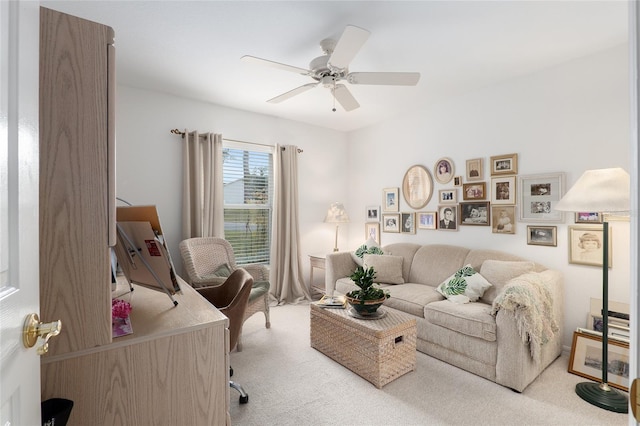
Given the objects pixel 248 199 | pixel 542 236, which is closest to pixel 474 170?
pixel 542 236

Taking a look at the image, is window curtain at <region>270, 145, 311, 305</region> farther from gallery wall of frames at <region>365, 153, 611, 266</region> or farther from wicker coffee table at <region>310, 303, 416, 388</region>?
wicker coffee table at <region>310, 303, 416, 388</region>

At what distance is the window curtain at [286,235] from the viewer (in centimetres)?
434

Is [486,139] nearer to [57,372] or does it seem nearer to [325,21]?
[325,21]

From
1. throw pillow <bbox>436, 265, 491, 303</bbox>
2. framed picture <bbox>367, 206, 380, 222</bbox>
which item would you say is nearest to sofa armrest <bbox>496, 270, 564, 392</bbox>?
throw pillow <bbox>436, 265, 491, 303</bbox>

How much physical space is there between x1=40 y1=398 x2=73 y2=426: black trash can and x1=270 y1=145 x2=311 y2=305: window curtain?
11.1 ft

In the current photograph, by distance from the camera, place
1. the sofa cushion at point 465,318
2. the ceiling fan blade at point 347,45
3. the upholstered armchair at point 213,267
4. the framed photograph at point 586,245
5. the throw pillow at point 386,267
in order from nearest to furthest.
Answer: the ceiling fan blade at point 347,45 → the sofa cushion at point 465,318 → the framed photograph at point 586,245 → the upholstered armchair at point 213,267 → the throw pillow at point 386,267

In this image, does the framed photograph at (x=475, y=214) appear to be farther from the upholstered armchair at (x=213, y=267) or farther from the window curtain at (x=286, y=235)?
the upholstered armchair at (x=213, y=267)

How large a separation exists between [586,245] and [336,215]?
2838mm

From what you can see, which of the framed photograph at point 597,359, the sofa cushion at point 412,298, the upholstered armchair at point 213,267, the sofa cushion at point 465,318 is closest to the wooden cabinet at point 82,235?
the upholstered armchair at point 213,267

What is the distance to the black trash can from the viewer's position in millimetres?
850

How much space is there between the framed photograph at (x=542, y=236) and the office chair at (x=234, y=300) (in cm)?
276

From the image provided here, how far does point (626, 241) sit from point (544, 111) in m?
1.34

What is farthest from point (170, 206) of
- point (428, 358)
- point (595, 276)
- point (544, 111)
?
point (595, 276)

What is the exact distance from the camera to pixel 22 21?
0.66 meters
